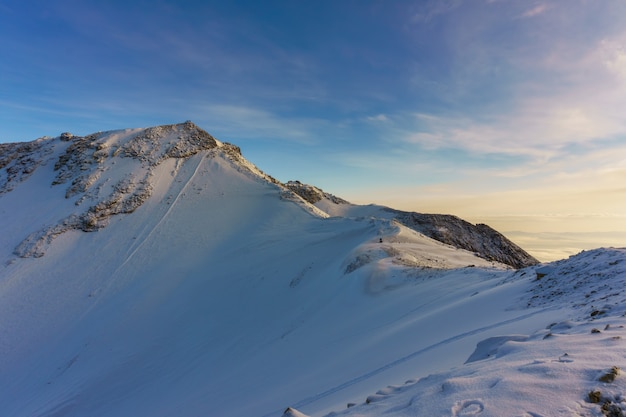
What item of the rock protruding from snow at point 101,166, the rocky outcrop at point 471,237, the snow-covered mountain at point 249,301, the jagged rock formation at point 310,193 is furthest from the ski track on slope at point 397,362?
the jagged rock formation at point 310,193

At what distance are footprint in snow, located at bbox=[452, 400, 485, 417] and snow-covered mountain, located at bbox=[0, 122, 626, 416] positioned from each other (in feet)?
0.09

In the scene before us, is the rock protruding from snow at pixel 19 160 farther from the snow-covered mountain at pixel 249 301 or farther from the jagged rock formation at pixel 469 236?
the jagged rock formation at pixel 469 236

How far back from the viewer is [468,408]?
285cm

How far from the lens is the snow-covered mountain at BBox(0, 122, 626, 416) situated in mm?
4184

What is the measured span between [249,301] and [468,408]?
640 inches

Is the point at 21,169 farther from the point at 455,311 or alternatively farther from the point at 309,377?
the point at 455,311

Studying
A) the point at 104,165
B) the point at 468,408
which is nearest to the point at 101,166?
the point at 104,165

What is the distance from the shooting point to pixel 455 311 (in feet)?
28.3

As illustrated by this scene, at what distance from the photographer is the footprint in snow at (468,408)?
2777 millimetres

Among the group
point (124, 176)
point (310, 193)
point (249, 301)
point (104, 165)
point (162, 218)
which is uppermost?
point (310, 193)

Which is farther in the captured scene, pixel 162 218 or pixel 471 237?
pixel 471 237

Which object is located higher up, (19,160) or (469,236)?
(19,160)

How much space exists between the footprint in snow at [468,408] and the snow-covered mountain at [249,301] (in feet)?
0.09

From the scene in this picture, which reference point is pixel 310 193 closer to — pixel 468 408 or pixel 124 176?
pixel 124 176
